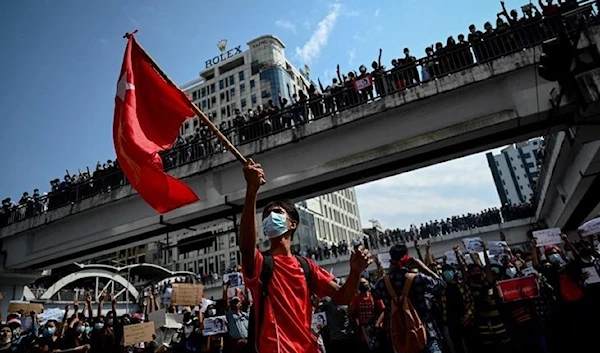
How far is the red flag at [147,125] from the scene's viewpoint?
354cm

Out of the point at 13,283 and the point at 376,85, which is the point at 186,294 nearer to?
the point at 376,85

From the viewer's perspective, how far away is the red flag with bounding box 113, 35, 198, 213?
354cm

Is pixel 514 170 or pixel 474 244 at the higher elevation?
pixel 514 170

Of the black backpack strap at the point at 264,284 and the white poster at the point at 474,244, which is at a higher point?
the white poster at the point at 474,244

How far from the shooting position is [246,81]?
236ft

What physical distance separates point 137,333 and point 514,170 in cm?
10406

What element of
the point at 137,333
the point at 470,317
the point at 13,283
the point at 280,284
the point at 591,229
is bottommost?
the point at 470,317

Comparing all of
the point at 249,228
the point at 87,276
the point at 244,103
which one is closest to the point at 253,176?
the point at 249,228

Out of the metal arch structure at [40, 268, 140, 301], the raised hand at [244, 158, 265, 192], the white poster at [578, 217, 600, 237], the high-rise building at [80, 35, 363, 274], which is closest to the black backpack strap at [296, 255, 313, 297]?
the raised hand at [244, 158, 265, 192]

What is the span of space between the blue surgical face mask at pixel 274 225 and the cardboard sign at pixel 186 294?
24.2ft

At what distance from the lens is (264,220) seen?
277cm

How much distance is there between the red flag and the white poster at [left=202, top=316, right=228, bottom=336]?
15.4 feet

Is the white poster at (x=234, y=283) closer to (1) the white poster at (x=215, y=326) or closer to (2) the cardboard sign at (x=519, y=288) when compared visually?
(1) the white poster at (x=215, y=326)

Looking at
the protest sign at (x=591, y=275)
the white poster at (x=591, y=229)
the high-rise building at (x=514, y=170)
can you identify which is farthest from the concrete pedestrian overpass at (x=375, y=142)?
the high-rise building at (x=514, y=170)
